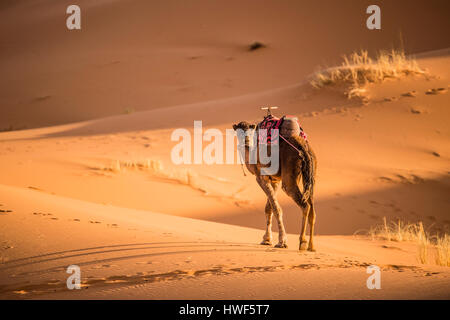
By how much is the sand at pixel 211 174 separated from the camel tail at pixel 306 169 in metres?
0.76

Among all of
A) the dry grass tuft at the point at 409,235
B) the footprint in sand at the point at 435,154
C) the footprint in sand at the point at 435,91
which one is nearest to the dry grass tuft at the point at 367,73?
the footprint in sand at the point at 435,91

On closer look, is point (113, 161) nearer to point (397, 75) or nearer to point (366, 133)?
point (366, 133)

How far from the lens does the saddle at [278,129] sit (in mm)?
6273

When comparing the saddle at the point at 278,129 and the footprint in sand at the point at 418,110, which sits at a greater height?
the footprint in sand at the point at 418,110

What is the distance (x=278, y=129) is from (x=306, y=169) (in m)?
0.73

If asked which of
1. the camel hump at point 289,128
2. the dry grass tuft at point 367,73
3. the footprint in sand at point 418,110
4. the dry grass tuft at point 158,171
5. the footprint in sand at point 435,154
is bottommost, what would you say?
the camel hump at point 289,128

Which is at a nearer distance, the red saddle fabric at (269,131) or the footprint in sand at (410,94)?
the red saddle fabric at (269,131)

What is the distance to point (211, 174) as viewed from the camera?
12.0m

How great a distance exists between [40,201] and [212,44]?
97.7 feet

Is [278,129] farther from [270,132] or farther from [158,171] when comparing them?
[158,171]

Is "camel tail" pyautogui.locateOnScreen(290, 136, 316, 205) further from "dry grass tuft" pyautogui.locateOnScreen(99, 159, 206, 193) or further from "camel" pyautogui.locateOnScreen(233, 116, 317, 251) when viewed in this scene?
"dry grass tuft" pyautogui.locateOnScreen(99, 159, 206, 193)

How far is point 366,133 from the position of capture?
13.4 meters

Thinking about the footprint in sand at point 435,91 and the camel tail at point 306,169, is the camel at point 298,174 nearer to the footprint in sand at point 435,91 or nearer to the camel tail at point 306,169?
the camel tail at point 306,169

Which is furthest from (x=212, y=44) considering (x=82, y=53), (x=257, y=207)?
(x=257, y=207)
